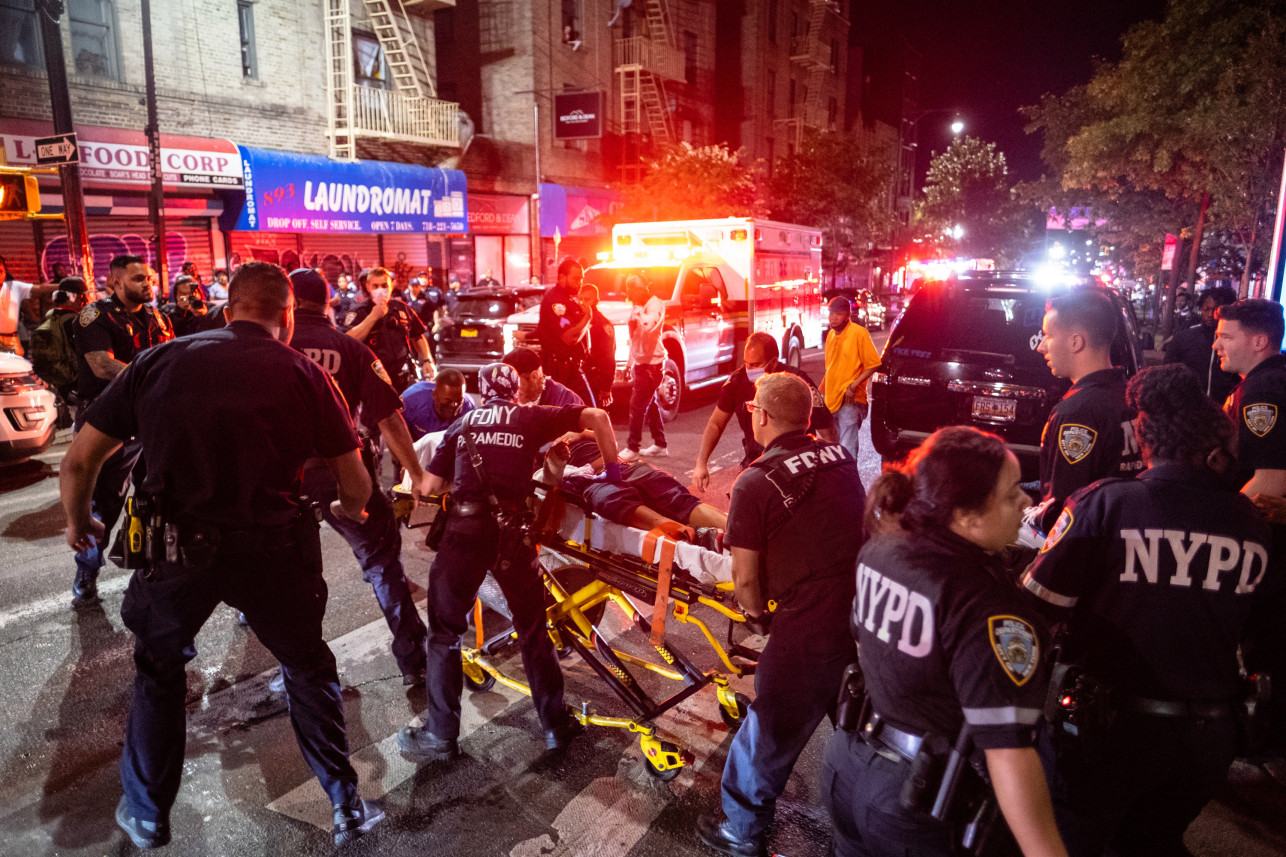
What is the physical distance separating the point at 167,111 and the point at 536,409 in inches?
618

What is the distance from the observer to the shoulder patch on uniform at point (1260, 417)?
337cm

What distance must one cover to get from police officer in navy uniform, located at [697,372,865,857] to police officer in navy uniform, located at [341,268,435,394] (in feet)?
16.7

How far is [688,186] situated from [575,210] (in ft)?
11.8

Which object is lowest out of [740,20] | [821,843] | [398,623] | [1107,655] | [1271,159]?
[821,843]

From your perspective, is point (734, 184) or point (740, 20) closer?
point (734, 184)

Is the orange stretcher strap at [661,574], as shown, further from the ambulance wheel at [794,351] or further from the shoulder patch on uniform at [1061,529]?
the ambulance wheel at [794,351]

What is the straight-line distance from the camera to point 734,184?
26.7m

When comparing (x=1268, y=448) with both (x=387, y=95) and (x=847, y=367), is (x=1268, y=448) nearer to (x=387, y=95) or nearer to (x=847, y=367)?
(x=847, y=367)

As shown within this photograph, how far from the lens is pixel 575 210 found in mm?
26047

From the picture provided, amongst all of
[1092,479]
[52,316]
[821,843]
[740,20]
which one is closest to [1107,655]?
[1092,479]

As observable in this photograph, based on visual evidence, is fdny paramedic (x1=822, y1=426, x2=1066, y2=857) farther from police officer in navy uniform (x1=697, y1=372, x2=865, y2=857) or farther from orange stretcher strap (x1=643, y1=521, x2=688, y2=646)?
orange stretcher strap (x1=643, y1=521, x2=688, y2=646)

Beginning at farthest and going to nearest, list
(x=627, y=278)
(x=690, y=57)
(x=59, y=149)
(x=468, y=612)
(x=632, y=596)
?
1. (x=690, y=57)
2. (x=627, y=278)
3. (x=59, y=149)
4. (x=632, y=596)
5. (x=468, y=612)

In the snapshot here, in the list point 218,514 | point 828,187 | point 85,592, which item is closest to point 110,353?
point 85,592

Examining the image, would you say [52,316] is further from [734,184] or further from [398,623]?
[734,184]
